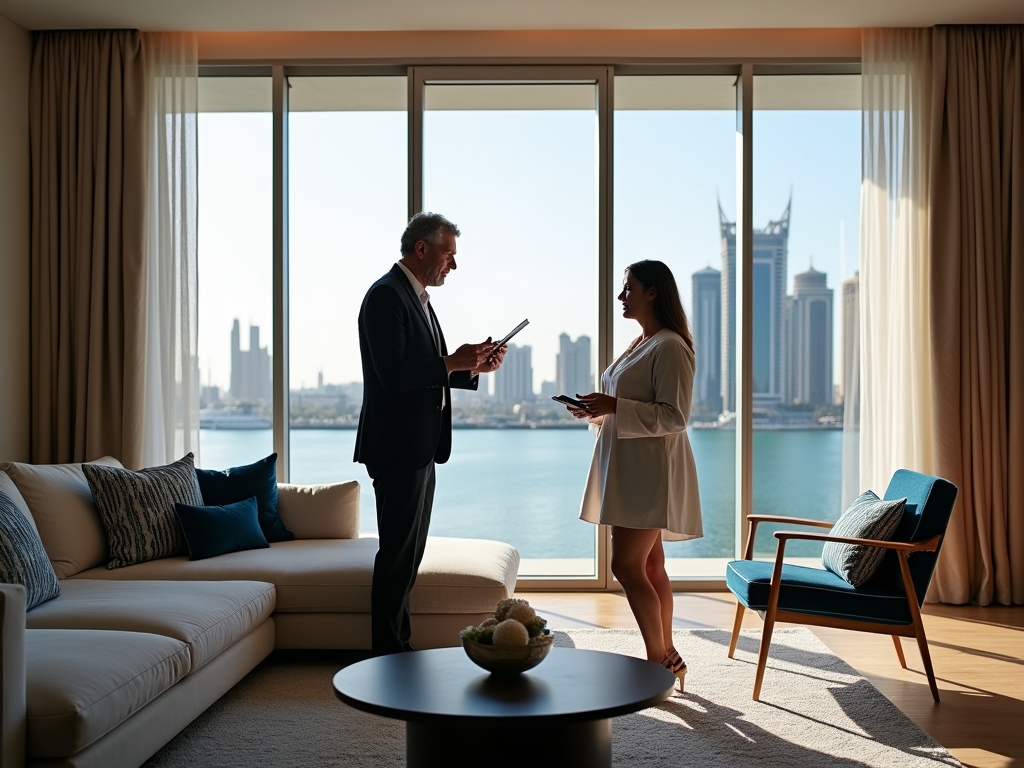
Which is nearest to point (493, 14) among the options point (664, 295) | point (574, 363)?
point (574, 363)

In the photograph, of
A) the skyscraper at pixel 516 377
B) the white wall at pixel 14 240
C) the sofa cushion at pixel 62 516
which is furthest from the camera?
the skyscraper at pixel 516 377

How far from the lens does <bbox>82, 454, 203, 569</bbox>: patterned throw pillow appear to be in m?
3.81

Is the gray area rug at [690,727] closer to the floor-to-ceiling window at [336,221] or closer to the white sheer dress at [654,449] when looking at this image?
the white sheer dress at [654,449]

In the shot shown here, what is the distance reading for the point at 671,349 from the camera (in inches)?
129

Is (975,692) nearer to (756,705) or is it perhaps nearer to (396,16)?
(756,705)

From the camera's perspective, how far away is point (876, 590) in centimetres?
329

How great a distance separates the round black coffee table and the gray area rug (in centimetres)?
20

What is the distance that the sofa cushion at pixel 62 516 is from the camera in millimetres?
3627

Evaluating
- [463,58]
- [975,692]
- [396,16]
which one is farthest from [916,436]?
[396,16]

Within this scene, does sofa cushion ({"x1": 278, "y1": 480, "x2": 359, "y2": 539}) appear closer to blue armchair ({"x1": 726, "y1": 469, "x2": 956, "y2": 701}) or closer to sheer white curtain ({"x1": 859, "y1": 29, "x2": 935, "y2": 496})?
blue armchair ({"x1": 726, "y1": 469, "x2": 956, "y2": 701})

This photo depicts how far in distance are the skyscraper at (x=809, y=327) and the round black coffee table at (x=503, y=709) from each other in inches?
193

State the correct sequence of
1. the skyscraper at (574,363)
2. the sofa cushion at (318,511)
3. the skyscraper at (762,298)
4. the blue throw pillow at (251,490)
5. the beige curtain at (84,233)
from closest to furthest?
the blue throw pillow at (251,490) < the sofa cushion at (318,511) < the beige curtain at (84,233) < the skyscraper at (762,298) < the skyscraper at (574,363)

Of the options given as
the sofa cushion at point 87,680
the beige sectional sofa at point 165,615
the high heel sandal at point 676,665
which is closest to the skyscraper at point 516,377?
the beige sectional sofa at point 165,615

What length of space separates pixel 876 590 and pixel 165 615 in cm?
242
